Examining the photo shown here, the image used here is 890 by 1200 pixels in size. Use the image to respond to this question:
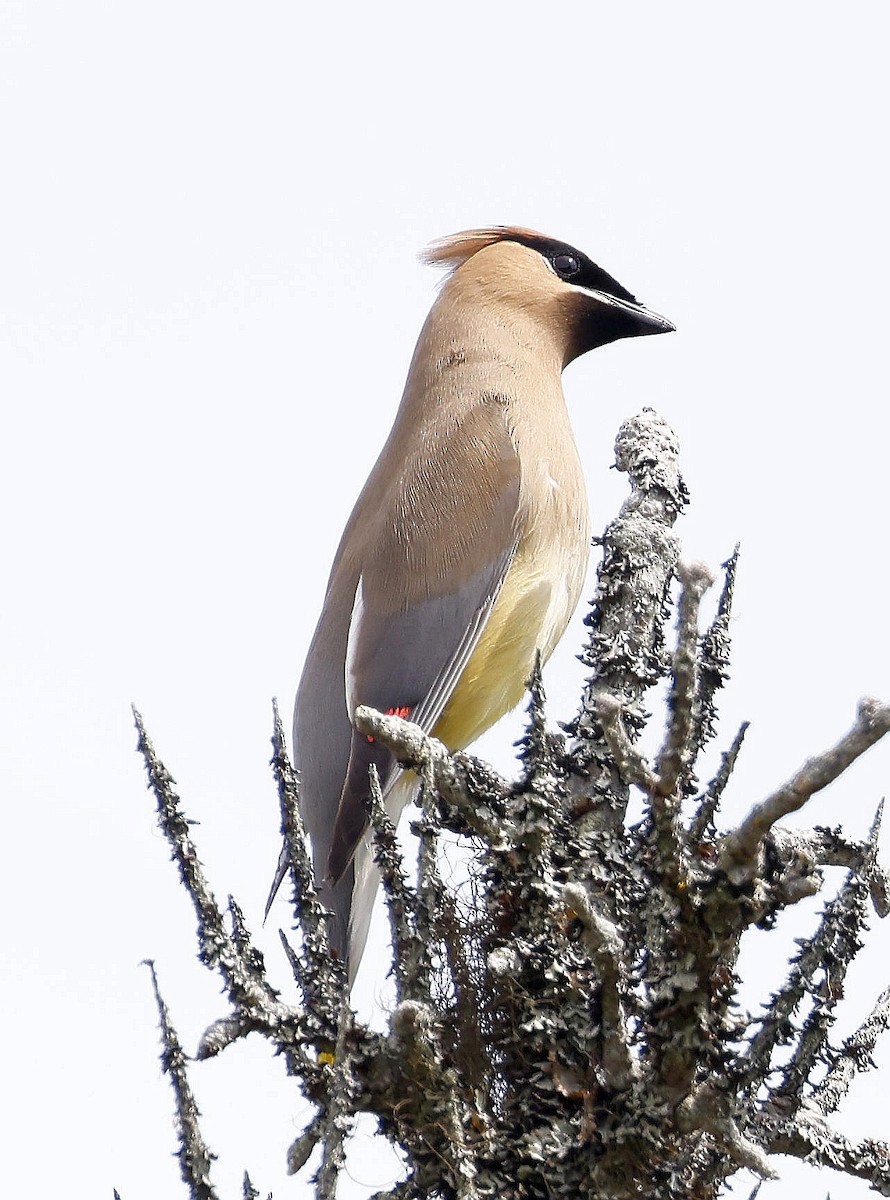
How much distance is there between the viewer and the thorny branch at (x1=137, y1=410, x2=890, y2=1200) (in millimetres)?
2127

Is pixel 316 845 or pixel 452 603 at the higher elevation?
pixel 452 603

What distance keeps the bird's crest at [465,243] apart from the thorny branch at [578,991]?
2.65 meters

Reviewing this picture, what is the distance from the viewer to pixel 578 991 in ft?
8.00

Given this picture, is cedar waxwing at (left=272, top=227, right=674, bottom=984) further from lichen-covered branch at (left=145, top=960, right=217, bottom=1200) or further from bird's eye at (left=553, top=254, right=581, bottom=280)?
lichen-covered branch at (left=145, top=960, right=217, bottom=1200)

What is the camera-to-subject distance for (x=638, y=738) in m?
2.95

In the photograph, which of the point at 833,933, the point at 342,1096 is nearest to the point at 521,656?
the point at 833,933

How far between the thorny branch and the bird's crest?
8.70ft

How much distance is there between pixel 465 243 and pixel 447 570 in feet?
4.79

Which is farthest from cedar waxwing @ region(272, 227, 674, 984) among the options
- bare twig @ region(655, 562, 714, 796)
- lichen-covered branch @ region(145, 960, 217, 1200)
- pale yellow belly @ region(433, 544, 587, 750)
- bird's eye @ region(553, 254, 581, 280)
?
bare twig @ region(655, 562, 714, 796)

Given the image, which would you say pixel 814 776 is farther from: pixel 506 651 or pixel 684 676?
pixel 506 651

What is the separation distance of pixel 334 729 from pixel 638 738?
101 centimetres

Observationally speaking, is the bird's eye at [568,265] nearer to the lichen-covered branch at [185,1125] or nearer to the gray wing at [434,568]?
the gray wing at [434,568]

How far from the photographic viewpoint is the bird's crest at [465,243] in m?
5.00

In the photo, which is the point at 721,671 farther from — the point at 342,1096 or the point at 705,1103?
the point at 342,1096
